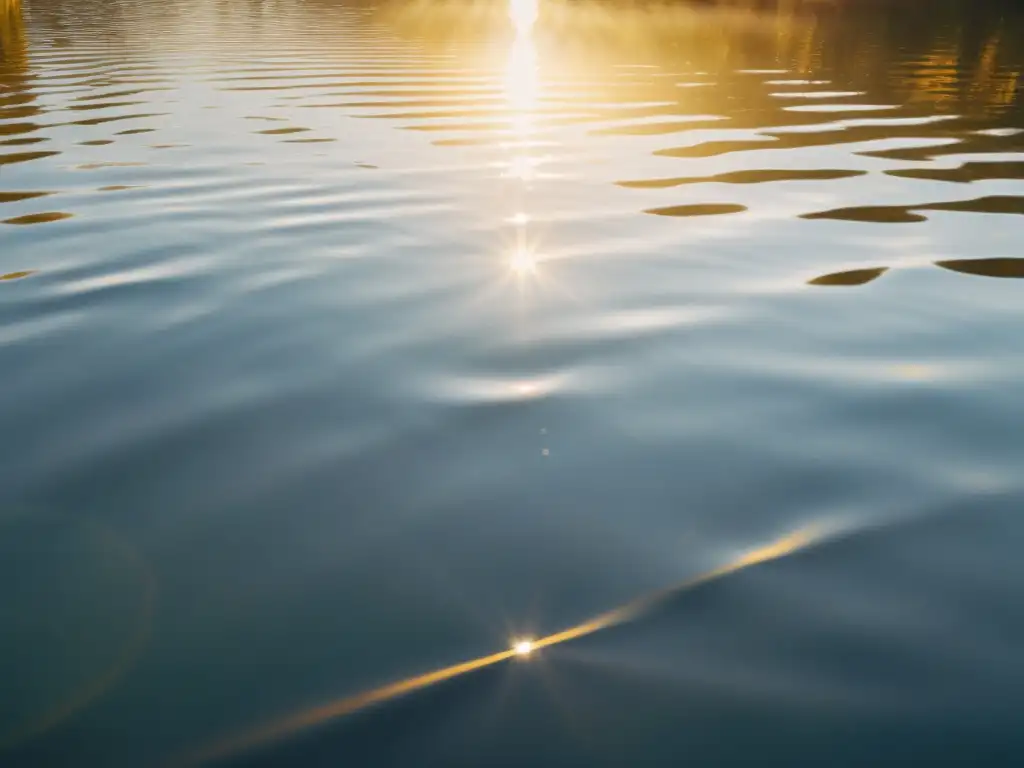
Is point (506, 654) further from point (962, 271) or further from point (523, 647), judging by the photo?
point (962, 271)

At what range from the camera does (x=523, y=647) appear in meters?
2.12

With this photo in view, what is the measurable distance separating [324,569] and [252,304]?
2.36 meters

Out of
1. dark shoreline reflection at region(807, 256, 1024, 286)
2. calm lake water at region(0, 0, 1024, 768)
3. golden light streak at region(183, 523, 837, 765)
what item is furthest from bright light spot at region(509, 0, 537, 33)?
golden light streak at region(183, 523, 837, 765)

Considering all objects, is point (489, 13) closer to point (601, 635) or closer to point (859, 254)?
point (859, 254)

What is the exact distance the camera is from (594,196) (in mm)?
6793

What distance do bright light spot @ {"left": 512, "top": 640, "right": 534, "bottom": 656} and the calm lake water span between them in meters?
0.03

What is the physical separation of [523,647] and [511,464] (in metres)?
0.91

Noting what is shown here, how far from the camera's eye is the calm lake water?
6.35ft

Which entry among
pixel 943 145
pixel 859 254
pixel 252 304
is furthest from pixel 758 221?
pixel 943 145

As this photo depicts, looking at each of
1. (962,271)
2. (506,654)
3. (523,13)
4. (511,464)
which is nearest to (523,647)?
(506,654)

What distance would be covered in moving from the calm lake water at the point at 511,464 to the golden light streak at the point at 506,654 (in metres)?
0.01

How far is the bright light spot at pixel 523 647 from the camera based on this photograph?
6.88 ft

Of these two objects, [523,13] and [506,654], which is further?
[523,13]

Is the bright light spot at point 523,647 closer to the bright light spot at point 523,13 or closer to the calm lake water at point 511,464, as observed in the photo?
the calm lake water at point 511,464
